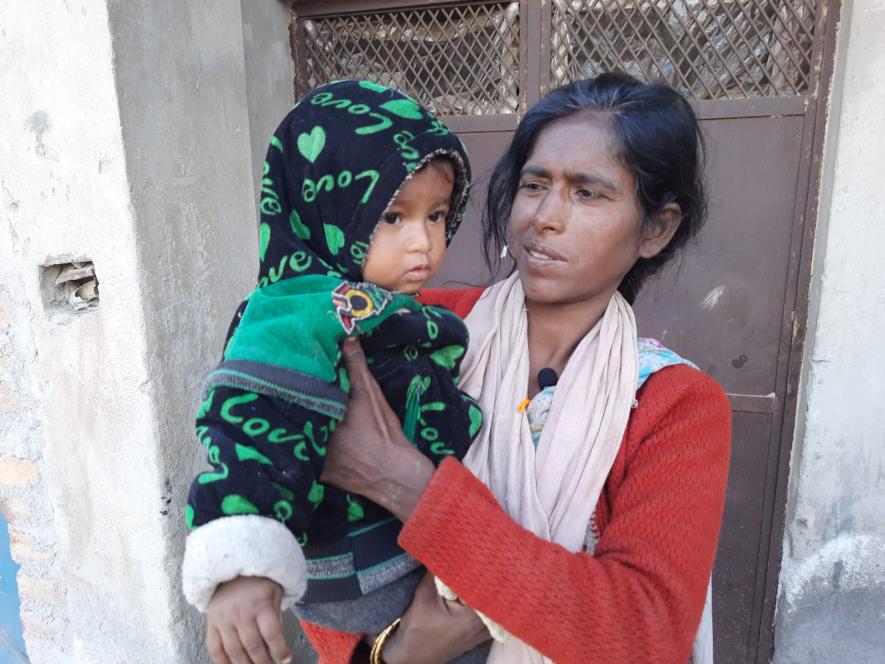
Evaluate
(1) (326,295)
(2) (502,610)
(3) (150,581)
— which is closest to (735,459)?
(2) (502,610)

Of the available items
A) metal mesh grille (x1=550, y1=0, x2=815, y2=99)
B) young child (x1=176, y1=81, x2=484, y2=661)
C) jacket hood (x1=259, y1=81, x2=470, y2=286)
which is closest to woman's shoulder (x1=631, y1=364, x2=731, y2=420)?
young child (x1=176, y1=81, x2=484, y2=661)

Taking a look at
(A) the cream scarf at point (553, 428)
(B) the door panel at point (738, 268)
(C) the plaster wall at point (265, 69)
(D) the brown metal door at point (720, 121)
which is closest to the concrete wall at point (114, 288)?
(C) the plaster wall at point (265, 69)

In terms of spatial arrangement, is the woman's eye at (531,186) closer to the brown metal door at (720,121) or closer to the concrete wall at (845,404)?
the brown metal door at (720,121)

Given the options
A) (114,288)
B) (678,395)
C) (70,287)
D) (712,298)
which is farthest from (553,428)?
(70,287)

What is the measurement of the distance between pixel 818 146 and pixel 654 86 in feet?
4.39

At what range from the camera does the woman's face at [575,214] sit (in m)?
1.29

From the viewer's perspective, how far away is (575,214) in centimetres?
129

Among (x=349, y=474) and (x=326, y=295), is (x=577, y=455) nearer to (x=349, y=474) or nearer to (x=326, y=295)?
(x=349, y=474)

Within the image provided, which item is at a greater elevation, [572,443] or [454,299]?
[454,299]

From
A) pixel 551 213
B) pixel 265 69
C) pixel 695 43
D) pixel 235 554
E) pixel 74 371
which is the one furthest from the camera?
pixel 265 69

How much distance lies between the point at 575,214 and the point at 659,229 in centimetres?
28

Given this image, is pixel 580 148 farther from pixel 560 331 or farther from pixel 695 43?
pixel 695 43

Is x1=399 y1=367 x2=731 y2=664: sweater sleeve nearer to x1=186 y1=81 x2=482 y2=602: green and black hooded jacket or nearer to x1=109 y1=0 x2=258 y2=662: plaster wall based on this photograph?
x1=186 y1=81 x2=482 y2=602: green and black hooded jacket

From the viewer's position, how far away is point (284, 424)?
3.19ft
